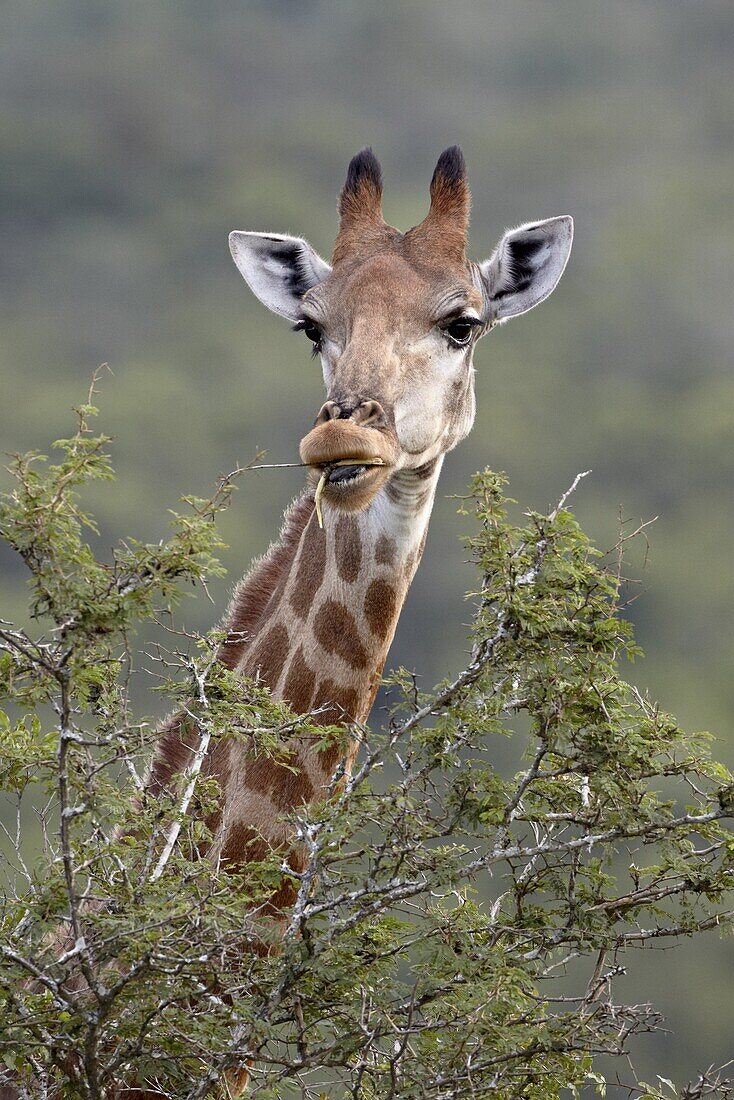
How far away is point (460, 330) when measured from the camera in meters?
6.44

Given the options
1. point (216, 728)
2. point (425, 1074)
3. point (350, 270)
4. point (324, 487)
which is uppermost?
point (350, 270)

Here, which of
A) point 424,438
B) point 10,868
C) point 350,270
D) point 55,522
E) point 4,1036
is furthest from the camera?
point 350,270

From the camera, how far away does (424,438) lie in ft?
19.7

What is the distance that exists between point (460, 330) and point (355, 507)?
1.54m

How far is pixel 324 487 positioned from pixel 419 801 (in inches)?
62.1

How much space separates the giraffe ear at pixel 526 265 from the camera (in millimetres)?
7145

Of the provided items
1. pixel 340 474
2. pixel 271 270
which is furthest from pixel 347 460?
pixel 271 270

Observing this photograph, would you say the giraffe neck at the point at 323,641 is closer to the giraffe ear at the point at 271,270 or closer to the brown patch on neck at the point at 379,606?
the brown patch on neck at the point at 379,606

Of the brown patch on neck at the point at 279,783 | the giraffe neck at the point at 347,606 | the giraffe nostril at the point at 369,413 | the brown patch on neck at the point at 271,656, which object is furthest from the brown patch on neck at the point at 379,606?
the giraffe nostril at the point at 369,413

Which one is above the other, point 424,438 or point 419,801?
point 424,438

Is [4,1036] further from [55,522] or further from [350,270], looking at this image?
[350,270]

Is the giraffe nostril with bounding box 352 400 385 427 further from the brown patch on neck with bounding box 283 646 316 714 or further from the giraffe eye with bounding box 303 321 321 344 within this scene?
the brown patch on neck with bounding box 283 646 316 714

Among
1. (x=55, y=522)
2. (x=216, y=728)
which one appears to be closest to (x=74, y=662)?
(x=55, y=522)

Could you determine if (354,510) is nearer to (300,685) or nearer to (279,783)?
(300,685)
